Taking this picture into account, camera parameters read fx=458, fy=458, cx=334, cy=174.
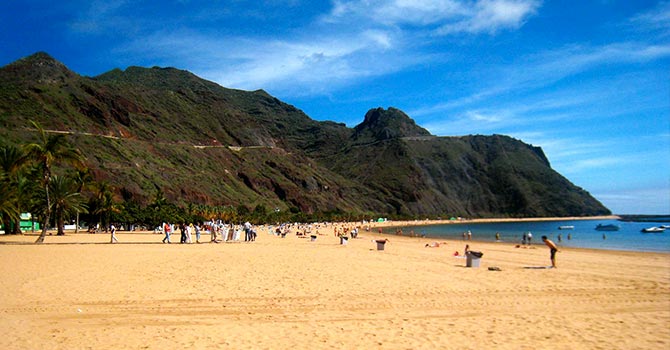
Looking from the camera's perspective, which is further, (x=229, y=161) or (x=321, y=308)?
(x=229, y=161)

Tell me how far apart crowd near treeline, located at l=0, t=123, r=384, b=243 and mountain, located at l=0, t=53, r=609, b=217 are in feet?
40.6

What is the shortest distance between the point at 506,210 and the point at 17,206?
175827mm

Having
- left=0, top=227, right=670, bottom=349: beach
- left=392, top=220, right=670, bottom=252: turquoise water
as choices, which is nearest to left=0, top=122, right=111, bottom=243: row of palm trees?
left=0, top=227, right=670, bottom=349: beach

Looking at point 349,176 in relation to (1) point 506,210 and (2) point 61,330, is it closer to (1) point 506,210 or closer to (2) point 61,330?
(1) point 506,210

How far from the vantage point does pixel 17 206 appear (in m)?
36.6

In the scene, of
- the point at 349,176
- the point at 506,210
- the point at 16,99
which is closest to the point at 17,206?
the point at 16,99

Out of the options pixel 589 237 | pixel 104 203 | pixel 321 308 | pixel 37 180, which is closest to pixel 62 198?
pixel 37 180

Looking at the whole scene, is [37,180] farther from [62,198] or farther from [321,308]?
[321,308]

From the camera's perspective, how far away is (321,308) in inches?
395

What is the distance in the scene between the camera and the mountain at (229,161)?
84688 mm

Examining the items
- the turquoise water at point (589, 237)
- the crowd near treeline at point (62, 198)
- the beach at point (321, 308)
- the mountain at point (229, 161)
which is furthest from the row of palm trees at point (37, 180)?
the turquoise water at point (589, 237)

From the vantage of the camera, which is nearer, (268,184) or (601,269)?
(601,269)

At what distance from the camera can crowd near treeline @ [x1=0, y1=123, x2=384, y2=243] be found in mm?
28516

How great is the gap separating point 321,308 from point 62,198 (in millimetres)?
34594
